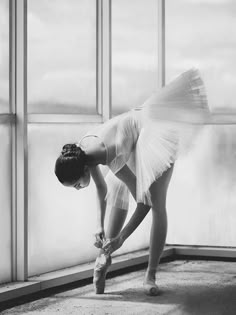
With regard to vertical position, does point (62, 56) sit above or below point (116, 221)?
above

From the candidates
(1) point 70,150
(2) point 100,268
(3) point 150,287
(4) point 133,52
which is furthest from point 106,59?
(3) point 150,287

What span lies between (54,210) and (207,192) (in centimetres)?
118

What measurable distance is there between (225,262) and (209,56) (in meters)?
1.32

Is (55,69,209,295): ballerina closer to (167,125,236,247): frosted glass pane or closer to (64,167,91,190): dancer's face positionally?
(64,167,91,190): dancer's face

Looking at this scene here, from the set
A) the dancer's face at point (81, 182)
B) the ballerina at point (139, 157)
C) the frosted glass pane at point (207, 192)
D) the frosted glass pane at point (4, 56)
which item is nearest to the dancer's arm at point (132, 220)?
the ballerina at point (139, 157)

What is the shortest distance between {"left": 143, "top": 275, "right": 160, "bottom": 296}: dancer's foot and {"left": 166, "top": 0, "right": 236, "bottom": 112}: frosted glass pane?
149 cm

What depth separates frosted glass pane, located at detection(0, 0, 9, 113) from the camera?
3.70 meters

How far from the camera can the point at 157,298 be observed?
11.9 ft

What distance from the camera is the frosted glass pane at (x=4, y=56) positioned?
12.1ft

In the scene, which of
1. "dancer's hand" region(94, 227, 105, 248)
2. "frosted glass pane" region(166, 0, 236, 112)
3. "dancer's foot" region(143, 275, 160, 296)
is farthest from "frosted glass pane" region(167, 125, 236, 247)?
"dancer's hand" region(94, 227, 105, 248)

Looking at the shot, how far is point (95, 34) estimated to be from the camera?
4.59 metres

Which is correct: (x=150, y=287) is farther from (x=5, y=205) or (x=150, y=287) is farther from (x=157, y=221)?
(x=5, y=205)

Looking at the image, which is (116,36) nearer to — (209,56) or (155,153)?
(209,56)

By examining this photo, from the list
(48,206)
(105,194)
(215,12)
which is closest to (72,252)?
(48,206)
